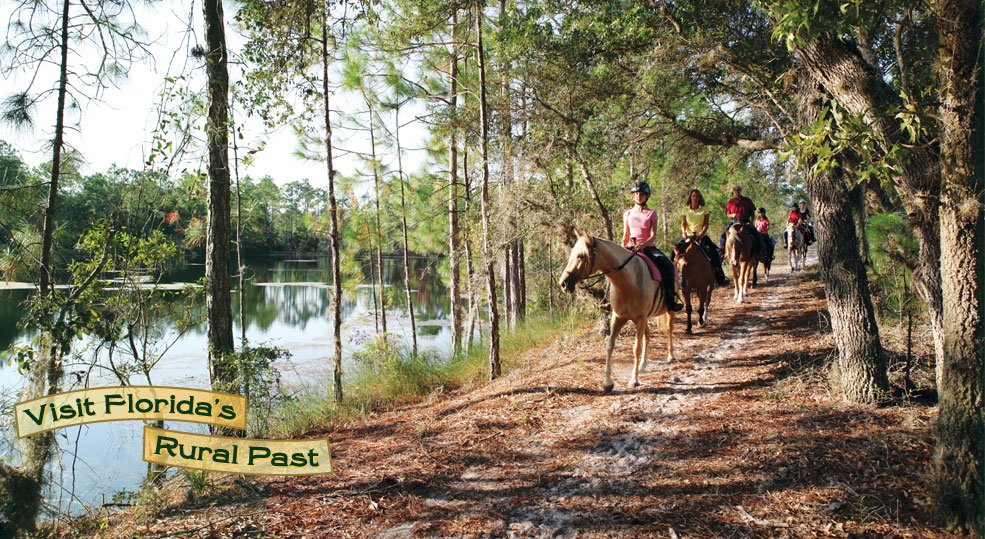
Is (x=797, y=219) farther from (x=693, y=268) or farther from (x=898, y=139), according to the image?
(x=898, y=139)

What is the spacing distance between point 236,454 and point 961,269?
17.5ft

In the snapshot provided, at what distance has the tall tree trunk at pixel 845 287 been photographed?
510 cm

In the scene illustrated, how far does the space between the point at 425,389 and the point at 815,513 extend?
662 cm

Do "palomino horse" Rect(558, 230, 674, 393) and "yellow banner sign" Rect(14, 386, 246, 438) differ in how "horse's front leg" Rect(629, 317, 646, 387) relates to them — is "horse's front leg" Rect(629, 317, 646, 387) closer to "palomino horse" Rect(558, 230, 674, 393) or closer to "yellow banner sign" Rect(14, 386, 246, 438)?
"palomino horse" Rect(558, 230, 674, 393)

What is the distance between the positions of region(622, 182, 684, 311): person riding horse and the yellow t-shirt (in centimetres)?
363

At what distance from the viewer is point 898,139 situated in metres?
3.92

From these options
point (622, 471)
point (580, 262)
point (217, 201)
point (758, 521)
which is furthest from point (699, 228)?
point (217, 201)

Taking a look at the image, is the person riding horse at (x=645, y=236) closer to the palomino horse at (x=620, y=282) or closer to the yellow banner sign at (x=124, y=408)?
the palomino horse at (x=620, y=282)

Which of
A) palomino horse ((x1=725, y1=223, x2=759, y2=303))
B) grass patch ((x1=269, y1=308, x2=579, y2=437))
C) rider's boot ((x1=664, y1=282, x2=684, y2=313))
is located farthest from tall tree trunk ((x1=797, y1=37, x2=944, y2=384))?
palomino horse ((x1=725, y1=223, x2=759, y2=303))

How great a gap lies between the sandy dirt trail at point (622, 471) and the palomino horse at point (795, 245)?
1247 centimetres

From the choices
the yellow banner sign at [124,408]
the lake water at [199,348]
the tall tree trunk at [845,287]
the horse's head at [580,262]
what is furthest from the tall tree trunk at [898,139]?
the lake water at [199,348]

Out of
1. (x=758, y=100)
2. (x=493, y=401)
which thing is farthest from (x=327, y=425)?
(x=758, y=100)

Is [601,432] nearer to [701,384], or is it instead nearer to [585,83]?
[701,384]

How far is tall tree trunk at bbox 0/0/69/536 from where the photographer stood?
4.09 m
